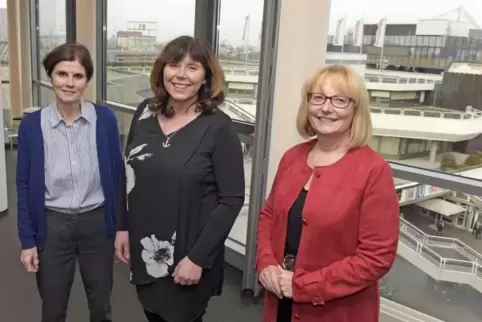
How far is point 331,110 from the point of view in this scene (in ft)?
4.36

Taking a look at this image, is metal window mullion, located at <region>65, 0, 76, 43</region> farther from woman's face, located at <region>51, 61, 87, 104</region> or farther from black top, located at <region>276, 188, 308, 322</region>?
black top, located at <region>276, 188, 308, 322</region>

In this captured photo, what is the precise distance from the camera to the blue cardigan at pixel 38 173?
178 centimetres

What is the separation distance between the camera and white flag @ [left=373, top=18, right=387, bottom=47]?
8.39 ft

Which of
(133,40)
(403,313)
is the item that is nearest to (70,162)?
(403,313)

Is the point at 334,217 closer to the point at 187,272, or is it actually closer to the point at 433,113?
the point at 187,272

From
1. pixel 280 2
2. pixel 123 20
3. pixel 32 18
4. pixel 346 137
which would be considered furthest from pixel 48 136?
pixel 32 18

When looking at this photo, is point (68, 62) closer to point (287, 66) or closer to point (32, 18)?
point (287, 66)

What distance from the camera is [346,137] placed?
54.7 inches

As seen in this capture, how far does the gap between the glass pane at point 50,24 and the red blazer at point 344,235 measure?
5.07 metres

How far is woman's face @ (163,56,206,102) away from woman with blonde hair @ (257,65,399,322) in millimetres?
347

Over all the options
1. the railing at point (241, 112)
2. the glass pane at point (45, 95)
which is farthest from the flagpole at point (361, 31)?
the glass pane at point (45, 95)

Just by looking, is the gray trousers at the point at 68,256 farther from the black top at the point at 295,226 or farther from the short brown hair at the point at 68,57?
the black top at the point at 295,226

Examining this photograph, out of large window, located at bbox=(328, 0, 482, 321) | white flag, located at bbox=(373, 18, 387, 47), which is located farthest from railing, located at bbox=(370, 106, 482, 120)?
white flag, located at bbox=(373, 18, 387, 47)

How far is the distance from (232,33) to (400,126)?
56.3 inches
